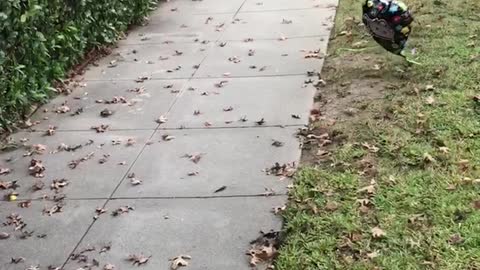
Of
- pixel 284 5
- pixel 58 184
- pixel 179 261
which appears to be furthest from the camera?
pixel 284 5

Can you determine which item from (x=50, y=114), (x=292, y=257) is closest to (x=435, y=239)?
(x=292, y=257)

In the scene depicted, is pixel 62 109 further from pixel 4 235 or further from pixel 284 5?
pixel 284 5

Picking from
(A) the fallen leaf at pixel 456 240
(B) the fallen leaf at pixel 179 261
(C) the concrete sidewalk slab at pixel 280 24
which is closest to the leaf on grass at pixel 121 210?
(B) the fallen leaf at pixel 179 261

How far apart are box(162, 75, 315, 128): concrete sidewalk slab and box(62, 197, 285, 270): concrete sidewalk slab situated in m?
1.37

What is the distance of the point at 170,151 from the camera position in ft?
17.6

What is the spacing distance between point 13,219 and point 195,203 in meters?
1.19

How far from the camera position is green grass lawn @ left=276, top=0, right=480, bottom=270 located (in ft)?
12.4

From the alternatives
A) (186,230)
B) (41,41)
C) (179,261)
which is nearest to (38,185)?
(186,230)

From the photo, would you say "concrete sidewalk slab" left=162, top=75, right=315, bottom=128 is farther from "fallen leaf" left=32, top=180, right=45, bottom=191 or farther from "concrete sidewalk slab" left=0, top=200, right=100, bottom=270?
"concrete sidewalk slab" left=0, top=200, right=100, bottom=270

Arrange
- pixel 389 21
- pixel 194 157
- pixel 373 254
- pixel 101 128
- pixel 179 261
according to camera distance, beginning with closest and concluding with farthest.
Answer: pixel 373 254, pixel 179 261, pixel 194 157, pixel 101 128, pixel 389 21

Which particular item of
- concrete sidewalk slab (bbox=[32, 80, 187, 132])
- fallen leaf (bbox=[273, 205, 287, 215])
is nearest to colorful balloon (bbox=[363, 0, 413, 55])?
concrete sidewalk slab (bbox=[32, 80, 187, 132])

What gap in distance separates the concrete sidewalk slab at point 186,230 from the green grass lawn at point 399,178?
23cm

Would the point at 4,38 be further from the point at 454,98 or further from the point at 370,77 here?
the point at 454,98

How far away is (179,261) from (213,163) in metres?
1.29
